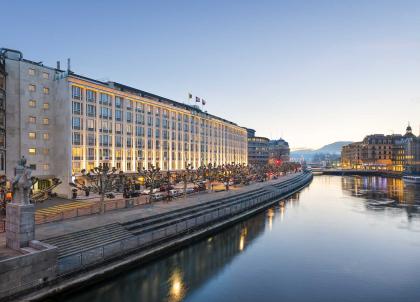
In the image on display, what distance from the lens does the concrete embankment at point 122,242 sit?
81.9ft

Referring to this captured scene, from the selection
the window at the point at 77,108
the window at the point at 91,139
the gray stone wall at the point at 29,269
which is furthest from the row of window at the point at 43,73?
the gray stone wall at the point at 29,269

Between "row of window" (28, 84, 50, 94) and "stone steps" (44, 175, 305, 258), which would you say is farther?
"row of window" (28, 84, 50, 94)

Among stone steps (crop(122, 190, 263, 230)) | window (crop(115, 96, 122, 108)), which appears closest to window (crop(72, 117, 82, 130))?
window (crop(115, 96, 122, 108))

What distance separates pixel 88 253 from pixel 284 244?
26.8 m

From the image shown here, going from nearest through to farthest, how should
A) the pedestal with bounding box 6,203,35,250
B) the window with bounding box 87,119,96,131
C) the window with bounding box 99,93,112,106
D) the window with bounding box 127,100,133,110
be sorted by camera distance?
the pedestal with bounding box 6,203,35,250, the window with bounding box 87,119,96,131, the window with bounding box 99,93,112,106, the window with bounding box 127,100,133,110

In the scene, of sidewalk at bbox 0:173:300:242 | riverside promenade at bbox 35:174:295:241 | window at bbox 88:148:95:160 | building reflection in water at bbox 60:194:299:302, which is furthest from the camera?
window at bbox 88:148:95:160

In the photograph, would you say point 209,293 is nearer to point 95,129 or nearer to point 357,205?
point 95,129

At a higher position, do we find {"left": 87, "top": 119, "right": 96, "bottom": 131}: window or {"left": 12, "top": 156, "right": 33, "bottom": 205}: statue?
{"left": 87, "top": 119, "right": 96, "bottom": 131}: window

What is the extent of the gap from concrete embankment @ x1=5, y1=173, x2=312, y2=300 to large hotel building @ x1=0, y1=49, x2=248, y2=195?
1183 inches

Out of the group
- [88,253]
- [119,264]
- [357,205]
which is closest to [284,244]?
[119,264]

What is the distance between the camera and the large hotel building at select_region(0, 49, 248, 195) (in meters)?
57.4

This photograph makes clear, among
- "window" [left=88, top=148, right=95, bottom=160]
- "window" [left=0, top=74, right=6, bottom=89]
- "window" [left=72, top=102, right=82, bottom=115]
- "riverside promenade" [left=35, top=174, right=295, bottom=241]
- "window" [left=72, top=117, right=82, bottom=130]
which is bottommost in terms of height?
"riverside promenade" [left=35, top=174, right=295, bottom=241]

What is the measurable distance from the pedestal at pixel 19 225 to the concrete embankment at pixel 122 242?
214cm

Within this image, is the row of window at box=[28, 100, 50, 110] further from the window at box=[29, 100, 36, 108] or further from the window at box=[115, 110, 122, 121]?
the window at box=[115, 110, 122, 121]
